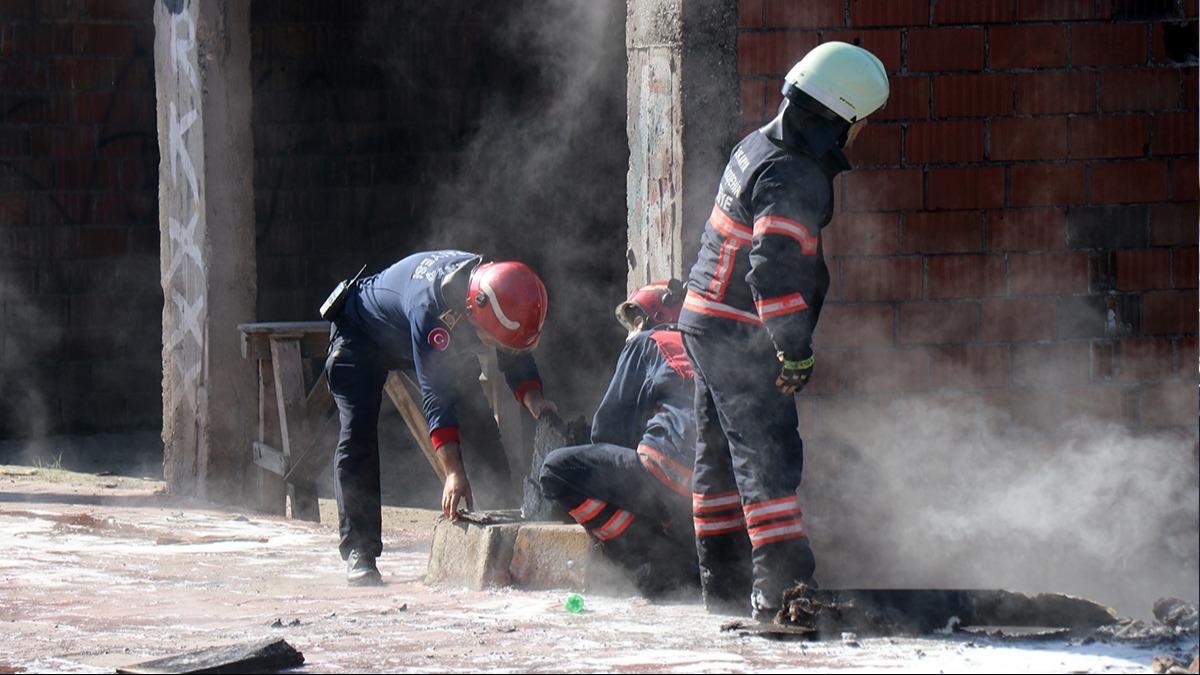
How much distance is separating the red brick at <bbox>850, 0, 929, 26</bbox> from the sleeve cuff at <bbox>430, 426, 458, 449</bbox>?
2130 millimetres

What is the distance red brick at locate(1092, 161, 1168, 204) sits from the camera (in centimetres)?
729

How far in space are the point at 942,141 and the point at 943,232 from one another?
1.13 feet

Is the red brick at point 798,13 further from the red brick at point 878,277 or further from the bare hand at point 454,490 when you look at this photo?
the bare hand at point 454,490

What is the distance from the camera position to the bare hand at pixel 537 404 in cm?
745

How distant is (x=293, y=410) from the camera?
980 cm

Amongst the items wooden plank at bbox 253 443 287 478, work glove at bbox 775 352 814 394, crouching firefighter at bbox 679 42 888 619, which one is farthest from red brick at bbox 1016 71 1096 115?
wooden plank at bbox 253 443 287 478

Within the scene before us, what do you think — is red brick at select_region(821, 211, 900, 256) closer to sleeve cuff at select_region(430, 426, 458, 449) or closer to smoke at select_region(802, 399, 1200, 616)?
smoke at select_region(802, 399, 1200, 616)

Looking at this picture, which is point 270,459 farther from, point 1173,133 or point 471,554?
point 1173,133

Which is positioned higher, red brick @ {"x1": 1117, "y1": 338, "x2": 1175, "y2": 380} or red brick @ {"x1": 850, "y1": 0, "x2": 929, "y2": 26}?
red brick @ {"x1": 850, "y1": 0, "x2": 929, "y2": 26}

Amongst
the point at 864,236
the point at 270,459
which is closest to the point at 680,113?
the point at 864,236

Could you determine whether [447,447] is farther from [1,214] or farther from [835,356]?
[1,214]

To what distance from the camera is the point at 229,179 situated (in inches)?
408

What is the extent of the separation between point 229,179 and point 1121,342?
5.08 meters

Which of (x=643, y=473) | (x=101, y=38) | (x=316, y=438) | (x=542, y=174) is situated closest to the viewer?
(x=643, y=473)
